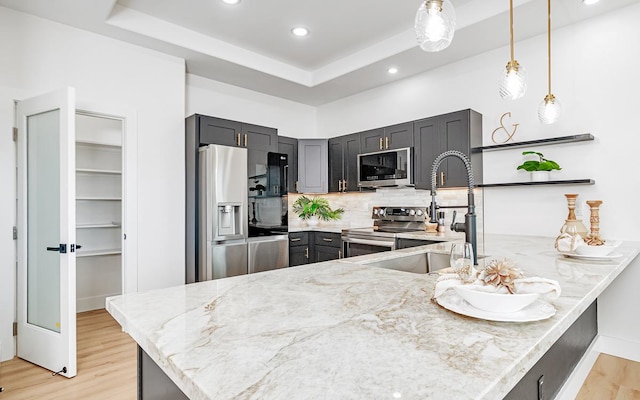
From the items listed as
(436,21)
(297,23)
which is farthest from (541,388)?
(297,23)

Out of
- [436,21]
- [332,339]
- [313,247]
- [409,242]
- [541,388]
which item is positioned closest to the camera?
[332,339]

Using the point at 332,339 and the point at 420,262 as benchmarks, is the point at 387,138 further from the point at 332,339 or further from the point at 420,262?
the point at 332,339

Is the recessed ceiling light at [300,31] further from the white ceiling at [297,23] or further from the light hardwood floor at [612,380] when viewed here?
the light hardwood floor at [612,380]

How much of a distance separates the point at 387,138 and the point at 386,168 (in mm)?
374

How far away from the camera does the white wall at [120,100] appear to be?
2.88 metres

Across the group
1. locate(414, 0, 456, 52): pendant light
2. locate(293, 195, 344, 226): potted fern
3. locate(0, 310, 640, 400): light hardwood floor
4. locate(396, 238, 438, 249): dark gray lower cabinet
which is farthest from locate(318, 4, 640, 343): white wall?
locate(414, 0, 456, 52): pendant light

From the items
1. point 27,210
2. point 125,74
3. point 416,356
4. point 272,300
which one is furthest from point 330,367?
point 125,74

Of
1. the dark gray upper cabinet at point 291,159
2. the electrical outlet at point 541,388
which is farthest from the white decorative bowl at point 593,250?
the dark gray upper cabinet at point 291,159

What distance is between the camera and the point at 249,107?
4957 mm

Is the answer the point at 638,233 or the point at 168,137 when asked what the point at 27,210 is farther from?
the point at 638,233

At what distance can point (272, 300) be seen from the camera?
121 cm

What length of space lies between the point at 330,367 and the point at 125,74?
370 centimetres

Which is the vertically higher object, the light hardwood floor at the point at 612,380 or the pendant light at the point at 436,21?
the pendant light at the point at 436,21

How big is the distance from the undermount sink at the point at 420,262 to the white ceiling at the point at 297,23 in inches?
86.6
